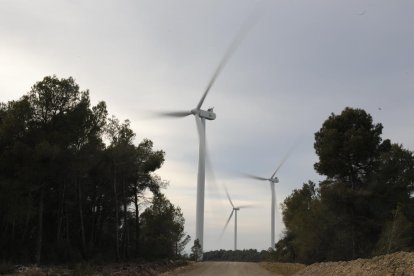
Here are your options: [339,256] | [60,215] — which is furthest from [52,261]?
Result: [339,256]

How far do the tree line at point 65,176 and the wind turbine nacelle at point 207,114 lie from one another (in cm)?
1613

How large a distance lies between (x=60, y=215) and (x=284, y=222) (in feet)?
138

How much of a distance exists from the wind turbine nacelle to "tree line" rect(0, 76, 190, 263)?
1613 cm

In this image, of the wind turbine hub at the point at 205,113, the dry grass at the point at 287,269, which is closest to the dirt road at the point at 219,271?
the dry grass at the point at 287,269

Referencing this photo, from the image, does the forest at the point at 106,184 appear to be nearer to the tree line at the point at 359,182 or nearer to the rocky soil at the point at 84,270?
the tree line at the point at 359,182

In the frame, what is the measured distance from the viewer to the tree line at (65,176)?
3575 centimetres

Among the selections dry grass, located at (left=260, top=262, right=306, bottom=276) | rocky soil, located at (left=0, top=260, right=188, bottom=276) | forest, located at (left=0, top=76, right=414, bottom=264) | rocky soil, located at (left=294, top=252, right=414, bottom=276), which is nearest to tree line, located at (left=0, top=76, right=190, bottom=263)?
forest, located at (left=0, top=76, right=414, bottom=264)

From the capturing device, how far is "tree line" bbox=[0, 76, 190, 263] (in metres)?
35.8

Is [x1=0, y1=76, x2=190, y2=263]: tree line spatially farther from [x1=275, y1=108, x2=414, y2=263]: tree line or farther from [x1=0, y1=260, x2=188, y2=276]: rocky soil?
[x1=275, y1=108, x2=414, y2=263]: tree line

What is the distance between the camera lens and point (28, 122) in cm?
3731

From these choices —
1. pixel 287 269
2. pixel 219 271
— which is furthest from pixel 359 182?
pixel 219 271

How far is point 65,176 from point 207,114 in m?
31.8

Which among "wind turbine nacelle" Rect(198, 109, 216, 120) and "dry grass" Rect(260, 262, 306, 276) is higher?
"wind turbine nacelle" Rect(198, 109, 216, 120)

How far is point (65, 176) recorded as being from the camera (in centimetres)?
3962
